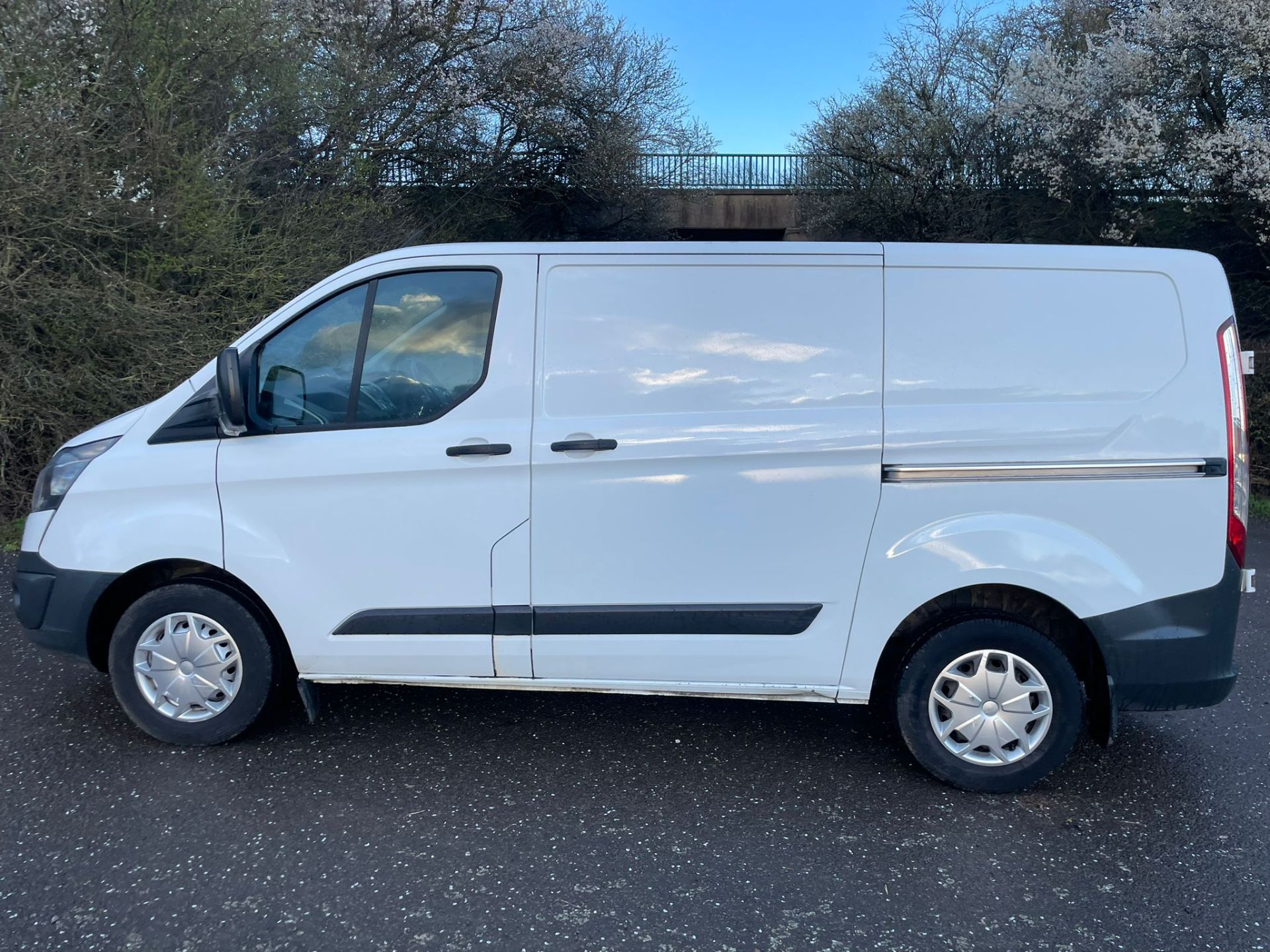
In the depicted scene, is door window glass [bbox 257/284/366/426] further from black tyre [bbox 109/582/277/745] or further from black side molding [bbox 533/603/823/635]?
black side molding [bbox 533/603/823/635]

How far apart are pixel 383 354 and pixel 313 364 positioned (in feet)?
1.00

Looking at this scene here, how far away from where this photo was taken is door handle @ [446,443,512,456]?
11.4 ft

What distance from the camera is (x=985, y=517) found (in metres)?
3.38

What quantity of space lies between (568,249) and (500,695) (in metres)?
2.11

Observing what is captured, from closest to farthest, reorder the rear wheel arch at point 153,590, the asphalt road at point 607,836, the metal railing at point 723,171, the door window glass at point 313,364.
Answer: the asphalt road at point 607,836 → the door window glass at point 313,364 → the rear wheel arch at point 153,590 → the metal railing at point 723,171

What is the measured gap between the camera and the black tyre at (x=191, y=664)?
12.2 ft

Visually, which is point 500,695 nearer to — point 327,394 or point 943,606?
point 327,394

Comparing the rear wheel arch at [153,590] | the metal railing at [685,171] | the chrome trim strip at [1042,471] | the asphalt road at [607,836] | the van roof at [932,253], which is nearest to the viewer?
the asphalt road at [607,836]

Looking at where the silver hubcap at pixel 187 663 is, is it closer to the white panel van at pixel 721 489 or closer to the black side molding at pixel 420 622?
the white panel van at pixel 721 489

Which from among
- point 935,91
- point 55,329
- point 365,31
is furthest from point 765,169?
point 55,329

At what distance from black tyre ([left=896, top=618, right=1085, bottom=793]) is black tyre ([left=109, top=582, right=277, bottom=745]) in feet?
8.22

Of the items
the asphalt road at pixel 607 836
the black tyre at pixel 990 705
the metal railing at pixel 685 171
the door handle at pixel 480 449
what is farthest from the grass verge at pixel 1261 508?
the door handle at pixel 480 449

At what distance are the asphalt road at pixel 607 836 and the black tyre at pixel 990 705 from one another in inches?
5.3

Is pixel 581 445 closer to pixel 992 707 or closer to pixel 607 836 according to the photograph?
pixel 607 836
